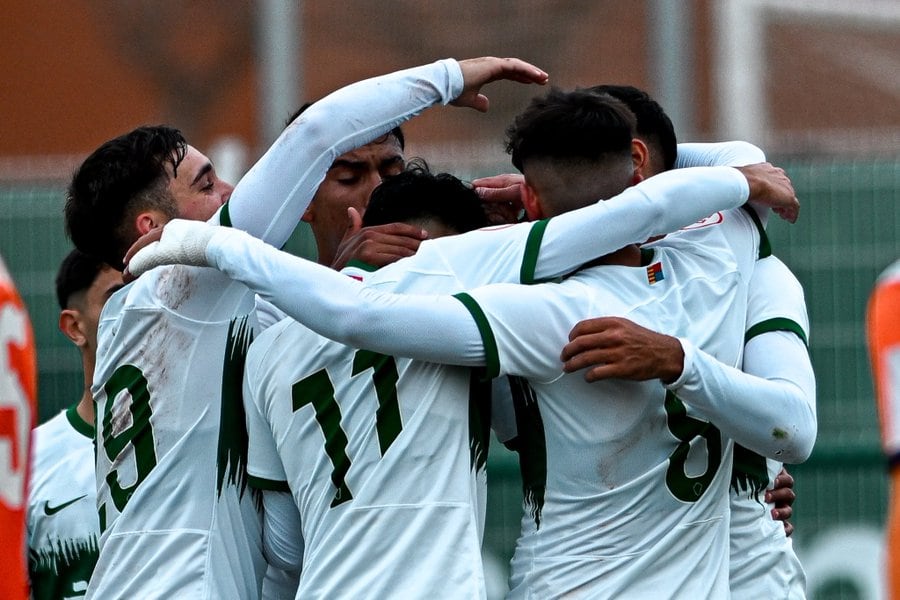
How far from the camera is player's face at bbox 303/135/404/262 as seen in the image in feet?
14.8

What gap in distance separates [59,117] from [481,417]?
16329mm

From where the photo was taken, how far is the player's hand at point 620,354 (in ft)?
10.8

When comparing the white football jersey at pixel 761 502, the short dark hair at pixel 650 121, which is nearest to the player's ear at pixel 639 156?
the short dark hair at pixel 650 121

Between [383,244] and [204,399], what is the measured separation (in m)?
0.60

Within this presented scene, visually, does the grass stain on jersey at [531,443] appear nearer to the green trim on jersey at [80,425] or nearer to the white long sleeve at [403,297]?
the white long sleeve at [403,297]

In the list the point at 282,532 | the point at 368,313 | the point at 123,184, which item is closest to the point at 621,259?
the point at 368,313

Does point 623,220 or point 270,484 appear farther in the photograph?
point 270,484

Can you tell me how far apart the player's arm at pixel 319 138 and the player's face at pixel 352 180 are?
2.05ft

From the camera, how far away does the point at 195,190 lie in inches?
160

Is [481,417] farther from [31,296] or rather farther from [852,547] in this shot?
[31,296]

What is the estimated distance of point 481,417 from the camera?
357 centimetres

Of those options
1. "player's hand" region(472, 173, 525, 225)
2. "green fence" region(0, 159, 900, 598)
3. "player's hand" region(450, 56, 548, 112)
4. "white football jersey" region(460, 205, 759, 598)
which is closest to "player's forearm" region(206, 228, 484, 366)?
"white football jersey" region(460, 205, 759, 598)

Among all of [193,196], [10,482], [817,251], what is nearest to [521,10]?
[817,251]

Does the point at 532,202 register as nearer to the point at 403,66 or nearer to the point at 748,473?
the point at 748,473
